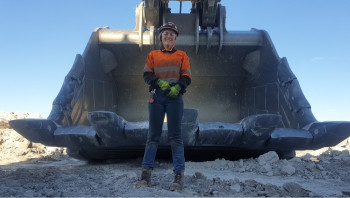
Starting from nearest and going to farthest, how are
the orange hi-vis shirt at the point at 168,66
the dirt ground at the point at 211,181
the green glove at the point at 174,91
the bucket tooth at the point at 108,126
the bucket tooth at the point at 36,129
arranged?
the dirt ground at the point at 211,181
the green glove at the point at 174,91
the orange hi-vis shirt at the point at 168,66
the bucket tooth at the point at 108,126
the bucket tooth at the point at 36,129

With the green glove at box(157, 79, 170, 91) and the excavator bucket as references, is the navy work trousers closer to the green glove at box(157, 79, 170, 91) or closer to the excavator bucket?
the green glove at box(157, 79, 170, 91)

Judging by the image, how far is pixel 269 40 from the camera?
468 centimetres

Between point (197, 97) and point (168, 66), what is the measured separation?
3.16m

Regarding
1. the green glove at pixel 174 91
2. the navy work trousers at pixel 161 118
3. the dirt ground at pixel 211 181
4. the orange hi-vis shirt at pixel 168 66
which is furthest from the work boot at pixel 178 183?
the orange hi-vis shirt at pixel 168 66

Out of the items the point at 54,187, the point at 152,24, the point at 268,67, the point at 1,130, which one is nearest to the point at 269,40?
the point at 268,67

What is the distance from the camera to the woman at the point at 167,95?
214cm

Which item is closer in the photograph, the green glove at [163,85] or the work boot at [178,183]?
the work boot at [178,183]

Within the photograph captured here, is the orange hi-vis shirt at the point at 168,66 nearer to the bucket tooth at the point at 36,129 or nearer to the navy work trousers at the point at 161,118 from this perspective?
the navy work trousers at the point at 161,118

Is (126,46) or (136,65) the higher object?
(126,46)

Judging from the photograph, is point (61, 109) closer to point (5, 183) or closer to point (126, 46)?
point (5, 183)

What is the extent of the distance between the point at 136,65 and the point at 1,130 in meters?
4.61

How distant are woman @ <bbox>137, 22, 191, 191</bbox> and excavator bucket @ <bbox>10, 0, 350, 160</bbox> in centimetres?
59

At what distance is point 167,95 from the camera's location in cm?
217

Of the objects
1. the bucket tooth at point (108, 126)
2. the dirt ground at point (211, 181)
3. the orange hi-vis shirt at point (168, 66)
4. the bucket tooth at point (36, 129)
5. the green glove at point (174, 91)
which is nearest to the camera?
the dirt ground at point (211, 181)
